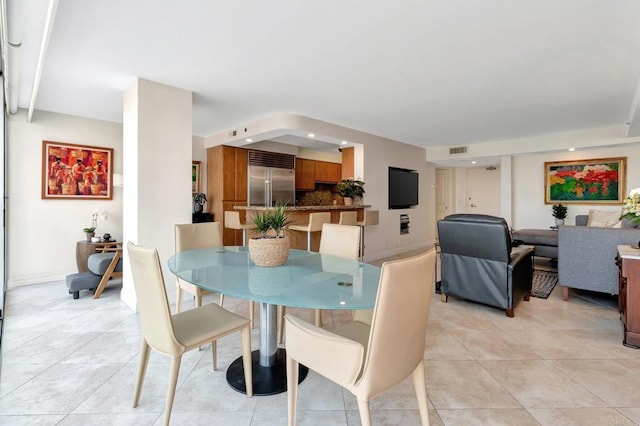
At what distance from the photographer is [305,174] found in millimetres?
7078

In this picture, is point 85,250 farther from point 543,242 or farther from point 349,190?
point 543,242

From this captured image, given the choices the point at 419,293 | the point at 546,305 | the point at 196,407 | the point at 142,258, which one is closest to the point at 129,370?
the point at 196,407

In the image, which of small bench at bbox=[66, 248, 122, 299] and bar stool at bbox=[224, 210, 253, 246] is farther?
bar stool at bbox=[224, 210, 253, 246]

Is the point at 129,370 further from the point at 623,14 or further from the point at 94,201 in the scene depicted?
the point at 623,14

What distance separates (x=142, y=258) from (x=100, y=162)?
4230 mm

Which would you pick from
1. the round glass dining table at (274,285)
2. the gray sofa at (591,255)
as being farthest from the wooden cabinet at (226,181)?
the gray sofa at (591,255)

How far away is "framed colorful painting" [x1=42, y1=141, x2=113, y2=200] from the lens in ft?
13.9

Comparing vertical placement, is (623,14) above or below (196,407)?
above

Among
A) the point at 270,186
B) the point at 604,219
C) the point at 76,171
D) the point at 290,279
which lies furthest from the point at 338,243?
the point at 604,219

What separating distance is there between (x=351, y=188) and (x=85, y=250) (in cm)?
407

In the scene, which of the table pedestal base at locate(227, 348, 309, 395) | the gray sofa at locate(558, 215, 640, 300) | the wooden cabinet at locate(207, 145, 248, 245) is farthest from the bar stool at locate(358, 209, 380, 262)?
the table pedestal base at locate(227, 348, 309, 395)

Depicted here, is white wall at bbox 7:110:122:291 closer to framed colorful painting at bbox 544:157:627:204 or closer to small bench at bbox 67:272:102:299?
small bench at bbox 67:272:102:299

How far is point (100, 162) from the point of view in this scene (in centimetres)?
467

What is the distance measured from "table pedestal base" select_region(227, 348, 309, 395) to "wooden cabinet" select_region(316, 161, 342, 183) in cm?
560
